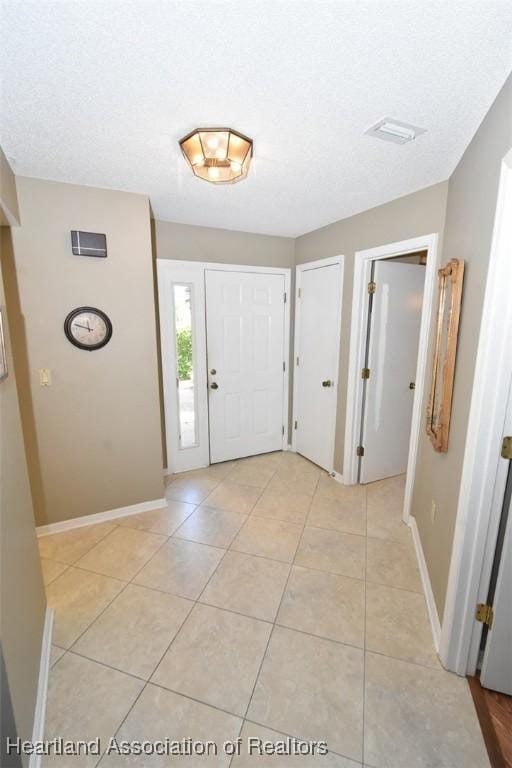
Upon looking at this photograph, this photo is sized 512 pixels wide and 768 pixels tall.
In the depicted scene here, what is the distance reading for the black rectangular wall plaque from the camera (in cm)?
→ 220

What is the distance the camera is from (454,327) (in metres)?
1.64

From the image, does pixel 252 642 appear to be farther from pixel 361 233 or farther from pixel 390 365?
pixel 361 233

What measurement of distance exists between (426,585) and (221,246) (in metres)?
3.11

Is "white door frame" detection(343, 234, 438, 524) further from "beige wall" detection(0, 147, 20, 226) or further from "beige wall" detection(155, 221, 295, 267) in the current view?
"beige wall" detection(0, 147, 20, 226)

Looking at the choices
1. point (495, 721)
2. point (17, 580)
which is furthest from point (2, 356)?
point (495, 721)

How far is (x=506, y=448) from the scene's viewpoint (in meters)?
1.27

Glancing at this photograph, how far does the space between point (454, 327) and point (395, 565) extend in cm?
151

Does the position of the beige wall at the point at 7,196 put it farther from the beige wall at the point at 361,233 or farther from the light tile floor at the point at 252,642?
the beige wall at the point at 361,233

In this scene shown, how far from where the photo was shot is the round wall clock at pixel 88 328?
227 cm

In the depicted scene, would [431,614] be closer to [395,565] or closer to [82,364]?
[395,565]

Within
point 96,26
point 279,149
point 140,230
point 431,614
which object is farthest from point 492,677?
point 140,230

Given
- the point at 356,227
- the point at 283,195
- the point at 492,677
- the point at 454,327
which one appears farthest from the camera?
the point at 356,227

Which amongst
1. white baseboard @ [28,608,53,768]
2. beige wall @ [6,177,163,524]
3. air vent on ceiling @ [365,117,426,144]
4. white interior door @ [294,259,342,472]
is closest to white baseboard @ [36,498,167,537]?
beige wall @ [6,177,163,524]

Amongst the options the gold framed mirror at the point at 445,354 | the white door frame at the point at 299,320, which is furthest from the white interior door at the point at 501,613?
the white door frame at the point at 299,320
